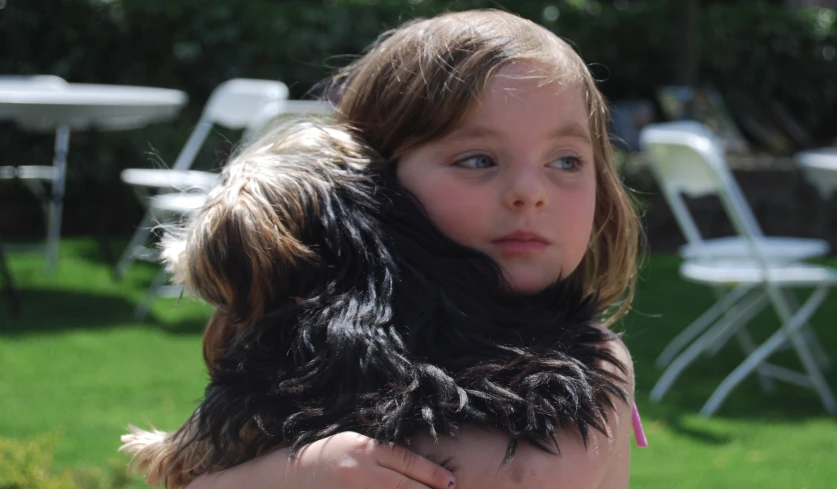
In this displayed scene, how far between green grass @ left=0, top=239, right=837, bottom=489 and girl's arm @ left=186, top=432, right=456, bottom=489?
191 centimetres

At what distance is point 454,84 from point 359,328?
0.35 m

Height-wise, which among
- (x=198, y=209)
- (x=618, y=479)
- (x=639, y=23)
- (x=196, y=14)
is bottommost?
(x=639, y=23)

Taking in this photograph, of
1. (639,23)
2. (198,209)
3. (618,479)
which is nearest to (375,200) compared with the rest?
(198,209)

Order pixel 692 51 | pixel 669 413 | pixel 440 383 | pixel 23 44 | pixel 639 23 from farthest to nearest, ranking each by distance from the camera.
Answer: pixel 639 23 → pixel 692 51 → pixel 23 44 → pixel 669 413 → pixel 440 383

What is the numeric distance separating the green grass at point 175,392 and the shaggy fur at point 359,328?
5.80 feet

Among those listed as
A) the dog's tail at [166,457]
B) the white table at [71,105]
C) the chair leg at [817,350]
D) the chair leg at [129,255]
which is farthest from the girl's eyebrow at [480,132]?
the chair leg at [129,255]

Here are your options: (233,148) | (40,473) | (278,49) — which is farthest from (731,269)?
(278,49)

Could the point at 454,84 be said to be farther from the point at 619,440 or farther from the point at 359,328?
the point at 619,440

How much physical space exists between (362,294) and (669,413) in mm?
3139

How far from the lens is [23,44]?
794cm

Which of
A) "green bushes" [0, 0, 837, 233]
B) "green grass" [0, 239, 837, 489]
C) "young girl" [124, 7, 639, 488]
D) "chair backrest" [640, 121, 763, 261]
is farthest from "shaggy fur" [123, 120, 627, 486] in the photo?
"green bushes" [0, 0, 837, 233]

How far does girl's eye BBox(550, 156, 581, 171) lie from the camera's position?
1.33 metres

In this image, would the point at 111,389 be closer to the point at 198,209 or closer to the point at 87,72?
the point at 198,209

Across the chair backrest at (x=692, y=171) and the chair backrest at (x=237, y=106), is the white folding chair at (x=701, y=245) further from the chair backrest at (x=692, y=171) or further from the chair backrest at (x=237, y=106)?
the chair backrest at (x=237, y=106)
